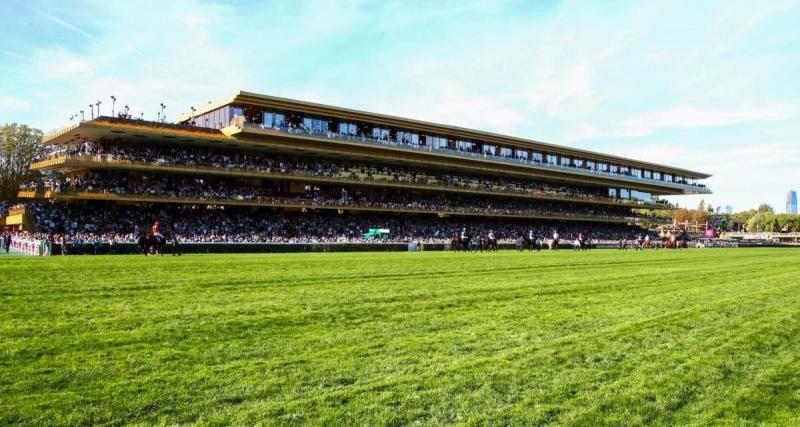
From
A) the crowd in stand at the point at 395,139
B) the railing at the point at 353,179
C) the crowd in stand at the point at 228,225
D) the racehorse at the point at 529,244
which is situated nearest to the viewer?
the crowd in stand at the point at 228,225

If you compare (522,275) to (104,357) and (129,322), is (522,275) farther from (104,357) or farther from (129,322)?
(104,357)

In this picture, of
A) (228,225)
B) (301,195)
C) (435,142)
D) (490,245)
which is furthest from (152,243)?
(435,142)

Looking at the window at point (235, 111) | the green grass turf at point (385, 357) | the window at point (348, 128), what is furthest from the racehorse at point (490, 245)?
the green grass turf at point (385, 357)

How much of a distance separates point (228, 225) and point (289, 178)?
7300mm

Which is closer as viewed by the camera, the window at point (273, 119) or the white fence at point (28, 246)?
the white fence at point (28, 246)

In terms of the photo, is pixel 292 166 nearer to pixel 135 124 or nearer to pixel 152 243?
pixel 135 124

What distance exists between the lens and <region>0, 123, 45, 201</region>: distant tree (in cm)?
5953

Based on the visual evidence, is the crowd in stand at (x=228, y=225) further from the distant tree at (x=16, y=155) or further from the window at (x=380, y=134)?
the distant tree at (x=16, y=155)

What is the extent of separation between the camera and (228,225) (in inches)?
1807

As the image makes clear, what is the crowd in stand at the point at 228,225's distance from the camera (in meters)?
39.8

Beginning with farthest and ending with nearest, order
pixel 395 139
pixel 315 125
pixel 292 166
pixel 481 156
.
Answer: pixel 481 156 → pixel 395 139 → pixel 315 125 → pixel 292 166

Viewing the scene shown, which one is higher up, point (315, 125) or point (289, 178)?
point (315, 125)

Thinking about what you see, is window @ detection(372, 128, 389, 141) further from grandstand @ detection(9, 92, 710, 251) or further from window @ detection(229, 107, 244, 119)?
window @ detection(229, 107, 244, 119)

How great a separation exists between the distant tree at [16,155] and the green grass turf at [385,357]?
55.8 meters
